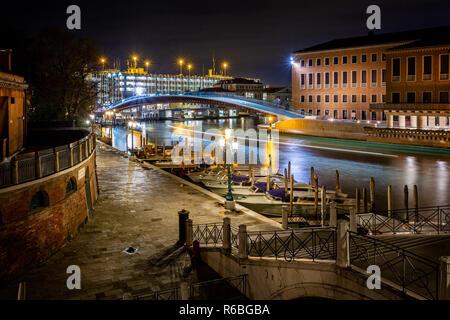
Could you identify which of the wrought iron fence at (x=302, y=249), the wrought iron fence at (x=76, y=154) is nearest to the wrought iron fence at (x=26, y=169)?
the wrought iron fence at (x=76, y=154)

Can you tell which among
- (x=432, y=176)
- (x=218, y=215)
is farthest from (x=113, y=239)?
(x=432, y=176)

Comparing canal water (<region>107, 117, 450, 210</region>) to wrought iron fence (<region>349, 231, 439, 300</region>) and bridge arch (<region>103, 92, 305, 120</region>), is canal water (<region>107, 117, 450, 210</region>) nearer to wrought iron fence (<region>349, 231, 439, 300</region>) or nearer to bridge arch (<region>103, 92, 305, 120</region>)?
bridge arch (<region>103, 92, 305, 120</region>)

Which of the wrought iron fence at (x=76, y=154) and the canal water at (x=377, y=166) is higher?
the wrought iron fence at (x=76, y=154)

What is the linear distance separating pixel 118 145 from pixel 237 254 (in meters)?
51.3

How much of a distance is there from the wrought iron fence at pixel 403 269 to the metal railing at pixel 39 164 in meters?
8.44

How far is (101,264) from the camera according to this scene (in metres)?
12.4

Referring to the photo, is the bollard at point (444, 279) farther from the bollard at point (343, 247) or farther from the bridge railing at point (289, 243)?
the bridge railing at point (289, 243)

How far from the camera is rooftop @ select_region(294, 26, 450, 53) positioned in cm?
4649

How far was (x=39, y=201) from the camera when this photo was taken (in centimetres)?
1284

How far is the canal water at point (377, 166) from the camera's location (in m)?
26.3

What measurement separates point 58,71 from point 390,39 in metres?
38.2

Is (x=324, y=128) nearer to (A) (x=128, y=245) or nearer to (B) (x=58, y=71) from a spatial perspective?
(B) (x=58, y=71)

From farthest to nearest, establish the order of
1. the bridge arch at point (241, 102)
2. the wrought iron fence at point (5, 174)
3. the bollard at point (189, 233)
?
the bridge arch at point (241, 102) → the bollard at point (189, 233) → the wrought iron fence at point (5, 174)
